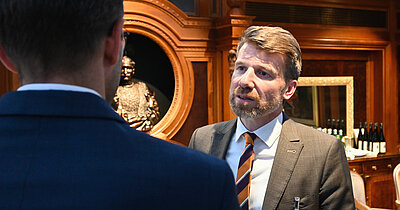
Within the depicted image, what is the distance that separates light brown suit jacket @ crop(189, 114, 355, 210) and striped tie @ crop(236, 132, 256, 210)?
0.08 meters

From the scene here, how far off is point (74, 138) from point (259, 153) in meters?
1.16

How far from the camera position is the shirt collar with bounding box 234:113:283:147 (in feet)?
5.34

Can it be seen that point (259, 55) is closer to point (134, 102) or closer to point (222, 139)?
point (222, 139)

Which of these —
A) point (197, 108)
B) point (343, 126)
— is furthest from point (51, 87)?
point (343, 126)

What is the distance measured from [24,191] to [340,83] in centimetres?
496

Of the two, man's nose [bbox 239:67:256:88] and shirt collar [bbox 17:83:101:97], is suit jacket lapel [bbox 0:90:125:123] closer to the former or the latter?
shirt collar [bbox 17:83:101:97]

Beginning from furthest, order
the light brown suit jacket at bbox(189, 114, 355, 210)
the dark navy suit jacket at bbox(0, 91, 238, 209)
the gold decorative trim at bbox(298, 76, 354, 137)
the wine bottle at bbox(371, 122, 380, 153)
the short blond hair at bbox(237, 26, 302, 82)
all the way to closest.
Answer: the gold decorative trim at bbox(298, 76, 354, 137) < the wine bottle at bbox(371, 122, 380, 153) < the short blond hair at bbox(237, 26, 302, 82) < the light brown suit jacket at bbox(189, 114, 355, 210) < the dark navy suit jacket at bbox(0, 91, 238, 209)

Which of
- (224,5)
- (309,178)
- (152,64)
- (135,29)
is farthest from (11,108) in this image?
(224,5)

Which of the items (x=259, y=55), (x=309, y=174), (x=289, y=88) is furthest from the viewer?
(x=289, y=88)

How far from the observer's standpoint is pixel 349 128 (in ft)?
16.5

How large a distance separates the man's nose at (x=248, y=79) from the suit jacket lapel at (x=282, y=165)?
26cm

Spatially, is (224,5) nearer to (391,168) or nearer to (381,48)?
(381,48)

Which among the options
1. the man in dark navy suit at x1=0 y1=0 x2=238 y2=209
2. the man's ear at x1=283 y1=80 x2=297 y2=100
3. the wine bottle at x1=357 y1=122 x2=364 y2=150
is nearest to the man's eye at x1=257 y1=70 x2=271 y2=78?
the man's ear at x1=283 y1=80 x2=297 y2=100

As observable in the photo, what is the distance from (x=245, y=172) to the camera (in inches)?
61.1
